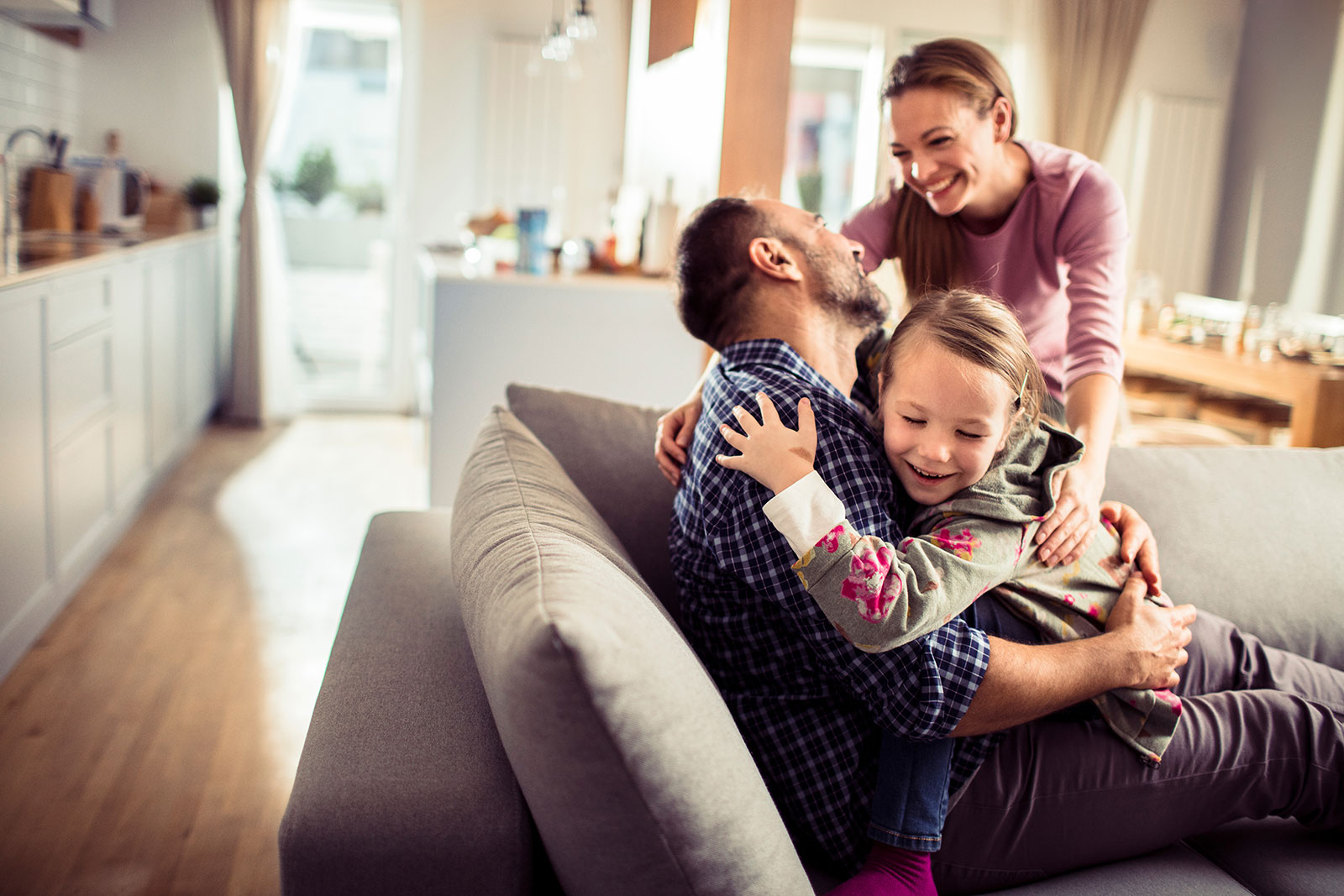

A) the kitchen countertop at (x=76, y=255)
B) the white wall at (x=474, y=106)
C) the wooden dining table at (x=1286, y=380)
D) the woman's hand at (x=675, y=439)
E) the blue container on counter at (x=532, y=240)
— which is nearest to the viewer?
the woman's hand at (x=675, y=439)

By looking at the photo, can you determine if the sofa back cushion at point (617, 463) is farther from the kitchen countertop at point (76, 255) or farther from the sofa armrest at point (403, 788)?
the kitchen countertop at point (76, 255)

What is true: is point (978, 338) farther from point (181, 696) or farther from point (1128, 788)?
point (181, 696)

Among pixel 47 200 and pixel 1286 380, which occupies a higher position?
pixel 47 200

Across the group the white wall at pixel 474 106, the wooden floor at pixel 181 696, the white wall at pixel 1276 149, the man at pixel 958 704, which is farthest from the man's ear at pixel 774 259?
the white wall at pixel 1276 149

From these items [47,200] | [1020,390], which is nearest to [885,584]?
[1020,390]

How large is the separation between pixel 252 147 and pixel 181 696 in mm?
3651

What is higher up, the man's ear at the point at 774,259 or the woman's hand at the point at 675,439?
the man's ear at the point at 774,259

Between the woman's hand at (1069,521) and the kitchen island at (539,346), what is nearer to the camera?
the woman's hand at (1069,521)

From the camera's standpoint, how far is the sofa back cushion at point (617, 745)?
2.63ft

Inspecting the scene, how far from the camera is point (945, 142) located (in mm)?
1796

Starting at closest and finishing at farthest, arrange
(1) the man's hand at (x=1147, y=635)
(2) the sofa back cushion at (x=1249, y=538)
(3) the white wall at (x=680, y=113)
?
(1) the man's hand at (x=1147, y=635)
(2) the sofa back cushion at (x=1249, y=538)
(3) the white wall at (x=680, y=113)

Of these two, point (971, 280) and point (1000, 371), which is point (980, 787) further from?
point (971, 280)

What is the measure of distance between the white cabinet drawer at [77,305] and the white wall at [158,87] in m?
2.46

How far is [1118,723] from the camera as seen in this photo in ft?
4.20
